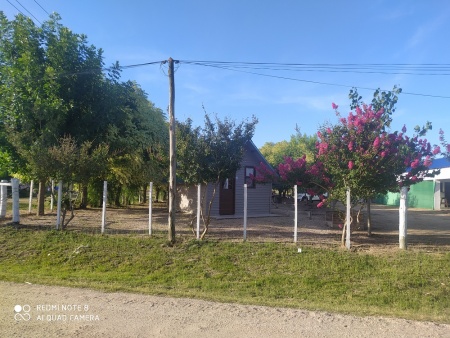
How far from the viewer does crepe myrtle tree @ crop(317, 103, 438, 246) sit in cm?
952

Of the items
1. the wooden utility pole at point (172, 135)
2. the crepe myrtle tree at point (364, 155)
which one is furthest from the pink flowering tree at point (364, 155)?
the wooden utility pole at point (172, 135)

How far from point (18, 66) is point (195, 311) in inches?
490

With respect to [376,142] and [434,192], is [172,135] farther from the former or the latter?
[434,192]

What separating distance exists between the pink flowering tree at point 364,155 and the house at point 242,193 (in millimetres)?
6935

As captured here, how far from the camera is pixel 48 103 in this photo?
43.3 ft

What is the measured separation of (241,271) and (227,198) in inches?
365

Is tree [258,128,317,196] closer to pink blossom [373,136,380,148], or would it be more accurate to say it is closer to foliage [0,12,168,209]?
foliage [0,12,168,209]

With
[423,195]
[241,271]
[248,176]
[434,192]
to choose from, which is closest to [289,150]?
[423,195]

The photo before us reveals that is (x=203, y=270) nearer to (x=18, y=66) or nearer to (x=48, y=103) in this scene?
(x=48, y=103)

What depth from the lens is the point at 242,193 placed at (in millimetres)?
18031

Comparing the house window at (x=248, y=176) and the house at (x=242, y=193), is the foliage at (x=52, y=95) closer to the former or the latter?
the house at (x=242, y=193)

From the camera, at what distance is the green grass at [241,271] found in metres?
6.57

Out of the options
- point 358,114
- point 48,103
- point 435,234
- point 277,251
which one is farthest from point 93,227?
point 435,234

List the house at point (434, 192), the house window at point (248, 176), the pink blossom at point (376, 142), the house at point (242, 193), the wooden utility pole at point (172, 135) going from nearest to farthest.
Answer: the pink blossom at point (376, 142)
the wooden utility pole at point (172, 135)
the house at point (242, 193)
the house window at point (248, 176)
the house at point (434, 192)
